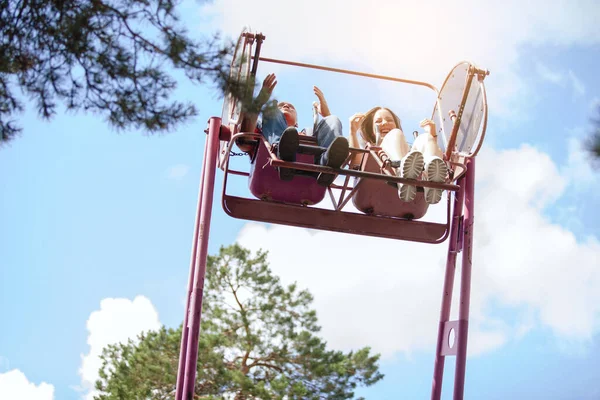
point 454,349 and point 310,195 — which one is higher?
point 310,195

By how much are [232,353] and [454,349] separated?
19.3ft

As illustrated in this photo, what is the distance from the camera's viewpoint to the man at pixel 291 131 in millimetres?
5676

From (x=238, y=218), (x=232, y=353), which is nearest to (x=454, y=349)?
(x=238, y=218)

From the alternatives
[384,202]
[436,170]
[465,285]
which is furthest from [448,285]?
[436,170]

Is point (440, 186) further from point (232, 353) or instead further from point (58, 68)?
point (232, 353)

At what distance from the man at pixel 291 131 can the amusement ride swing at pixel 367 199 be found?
0.10 metres

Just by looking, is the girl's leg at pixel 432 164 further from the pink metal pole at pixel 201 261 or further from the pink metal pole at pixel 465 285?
the pink metal pole at pixel 201 261

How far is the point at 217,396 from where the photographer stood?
11.4 metres

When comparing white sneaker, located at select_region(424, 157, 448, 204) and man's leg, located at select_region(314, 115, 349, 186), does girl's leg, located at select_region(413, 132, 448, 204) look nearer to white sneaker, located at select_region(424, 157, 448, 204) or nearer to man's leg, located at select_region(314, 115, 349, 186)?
white sneaker, located at select_region(424, 157, 448, 204)

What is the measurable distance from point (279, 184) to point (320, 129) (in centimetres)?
53

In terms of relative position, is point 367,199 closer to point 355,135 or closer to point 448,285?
point 355,135

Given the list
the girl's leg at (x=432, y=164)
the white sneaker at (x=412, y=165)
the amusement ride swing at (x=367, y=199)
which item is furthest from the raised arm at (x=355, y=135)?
the white sneaker at (x=412, y=165)

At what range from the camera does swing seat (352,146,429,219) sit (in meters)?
6.70

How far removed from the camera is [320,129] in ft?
21.3
